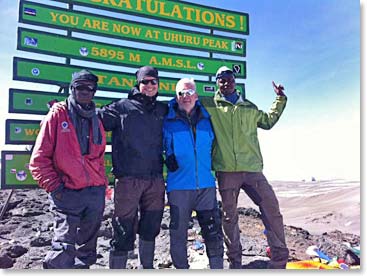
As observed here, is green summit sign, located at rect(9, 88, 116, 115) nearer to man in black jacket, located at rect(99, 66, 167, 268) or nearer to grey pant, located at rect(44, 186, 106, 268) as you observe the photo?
man in black jacket, located at rect(99, 66, 167, 268)

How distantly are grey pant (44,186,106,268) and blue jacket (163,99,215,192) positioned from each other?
2.71 ft

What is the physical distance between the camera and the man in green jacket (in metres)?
4.01

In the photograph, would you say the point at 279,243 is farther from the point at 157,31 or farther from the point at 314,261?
the point at 157,31

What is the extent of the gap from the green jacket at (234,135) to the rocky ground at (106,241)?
1310 millimetres

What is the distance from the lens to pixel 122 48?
536cm

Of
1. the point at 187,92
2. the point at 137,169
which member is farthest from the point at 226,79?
the point at 137,169

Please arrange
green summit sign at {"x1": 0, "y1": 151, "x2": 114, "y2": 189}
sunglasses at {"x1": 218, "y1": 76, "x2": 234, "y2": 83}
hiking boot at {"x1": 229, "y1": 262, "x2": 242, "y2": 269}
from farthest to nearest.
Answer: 1. green summit sign at {"x1": 0, "y1": 151, "x2": 114, "y2": 189}
2. sunglasses at {"x1": 218, "y1": 76, "x2": 234, "y2": 83}
3. hiking boot at {"x1": 229, "y1": 262, "x2": 242, "y2": 269}

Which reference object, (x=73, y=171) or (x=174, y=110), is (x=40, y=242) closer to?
(x=73, y=171)

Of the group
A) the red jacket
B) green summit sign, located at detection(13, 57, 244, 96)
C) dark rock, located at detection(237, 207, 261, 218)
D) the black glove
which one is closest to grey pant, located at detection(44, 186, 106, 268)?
the red jacket

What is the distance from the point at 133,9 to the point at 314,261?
4.62m

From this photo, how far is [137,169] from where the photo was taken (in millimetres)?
3617

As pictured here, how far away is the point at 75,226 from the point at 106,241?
190 centimetres

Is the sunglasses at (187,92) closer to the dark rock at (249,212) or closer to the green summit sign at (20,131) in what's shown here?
the green summit sign at (20,131)

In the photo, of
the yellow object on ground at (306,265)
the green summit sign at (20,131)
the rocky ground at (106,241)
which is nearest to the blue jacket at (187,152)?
the rocky ground at (106,241)
